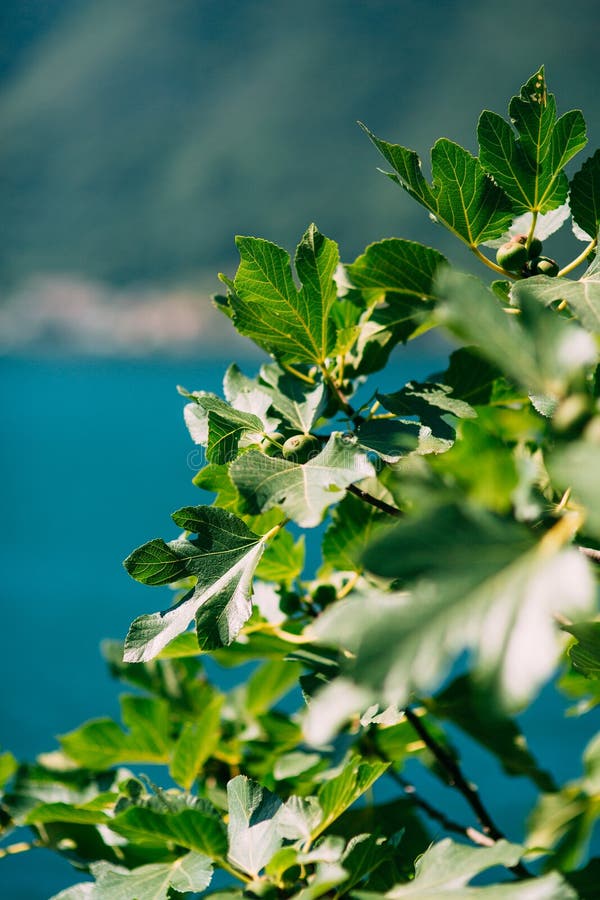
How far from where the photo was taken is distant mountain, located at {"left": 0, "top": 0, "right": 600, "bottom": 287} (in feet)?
8.23

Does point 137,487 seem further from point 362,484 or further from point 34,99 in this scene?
point 362,484

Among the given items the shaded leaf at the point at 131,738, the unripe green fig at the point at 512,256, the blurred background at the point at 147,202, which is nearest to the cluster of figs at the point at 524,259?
the unripe green fig at the point at 512,256

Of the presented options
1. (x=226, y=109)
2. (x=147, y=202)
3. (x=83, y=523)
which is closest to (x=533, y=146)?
(x=83, y=523)

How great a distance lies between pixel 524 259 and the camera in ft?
1.95

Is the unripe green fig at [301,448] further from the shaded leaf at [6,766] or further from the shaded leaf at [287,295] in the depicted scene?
the shaded leaf at [6,766]

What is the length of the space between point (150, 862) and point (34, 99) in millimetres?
3159

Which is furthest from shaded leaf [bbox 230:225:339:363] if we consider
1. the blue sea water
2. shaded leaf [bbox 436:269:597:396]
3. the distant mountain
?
the distant mountain

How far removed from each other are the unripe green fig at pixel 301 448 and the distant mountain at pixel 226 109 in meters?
2.14

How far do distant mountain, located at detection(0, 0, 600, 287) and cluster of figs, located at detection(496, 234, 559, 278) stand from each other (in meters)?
2.00

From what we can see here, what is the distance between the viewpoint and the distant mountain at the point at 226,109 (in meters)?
2.51

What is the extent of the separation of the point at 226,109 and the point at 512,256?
258cm

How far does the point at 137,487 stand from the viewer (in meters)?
2.53

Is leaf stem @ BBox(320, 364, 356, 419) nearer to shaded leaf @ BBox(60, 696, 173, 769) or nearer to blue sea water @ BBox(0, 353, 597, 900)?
shaded leaf @ BBox(60, 696, 173, 769)

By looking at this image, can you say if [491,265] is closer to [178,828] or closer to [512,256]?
[512,256]
